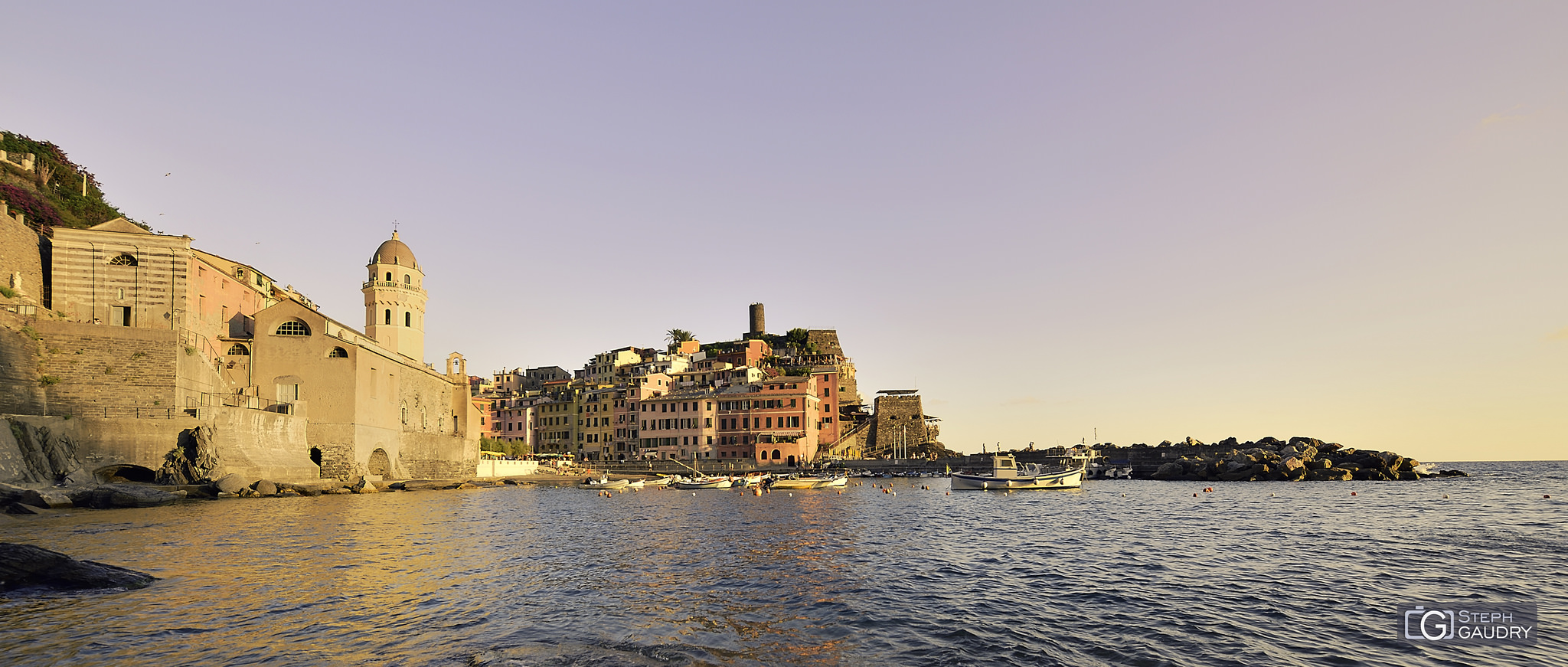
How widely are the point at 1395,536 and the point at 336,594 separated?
116ft

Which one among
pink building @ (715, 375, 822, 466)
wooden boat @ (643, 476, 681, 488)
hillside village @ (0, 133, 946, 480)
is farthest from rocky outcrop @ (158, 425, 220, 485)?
pink building @ (715, 375, 822, 466)

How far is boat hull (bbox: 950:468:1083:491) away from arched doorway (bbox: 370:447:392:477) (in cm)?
4529

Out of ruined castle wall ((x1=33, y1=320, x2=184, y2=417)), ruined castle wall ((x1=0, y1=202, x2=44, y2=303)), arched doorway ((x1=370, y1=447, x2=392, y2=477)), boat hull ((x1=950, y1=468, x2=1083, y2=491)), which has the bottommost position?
boat hull ((x1=950, y1=468, x2=1083, y2=491))

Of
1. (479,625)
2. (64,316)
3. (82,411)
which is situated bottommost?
(479,625)

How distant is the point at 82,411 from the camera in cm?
4147

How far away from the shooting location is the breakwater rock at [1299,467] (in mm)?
77938

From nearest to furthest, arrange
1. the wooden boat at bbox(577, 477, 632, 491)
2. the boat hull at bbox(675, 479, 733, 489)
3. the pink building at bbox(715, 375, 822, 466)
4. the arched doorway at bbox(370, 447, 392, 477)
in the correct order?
the arched doorway at bbox(370, 447, 392, 477)
the wooden boat at bbox(577, 477, 632, 491)
the boat hull at bbox(675, 479, 733, 489)
the pink building at bbox(715, 375, 822, 466)

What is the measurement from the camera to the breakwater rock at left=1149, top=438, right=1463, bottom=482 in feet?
256

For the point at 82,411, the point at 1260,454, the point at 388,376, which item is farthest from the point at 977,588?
the point at 1260,454

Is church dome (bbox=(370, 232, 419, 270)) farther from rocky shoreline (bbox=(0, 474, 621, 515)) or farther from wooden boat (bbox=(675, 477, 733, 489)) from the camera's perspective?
wooden boat (bbox=(675, 477, 733, 489))

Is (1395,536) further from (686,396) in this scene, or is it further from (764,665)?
(686,396)

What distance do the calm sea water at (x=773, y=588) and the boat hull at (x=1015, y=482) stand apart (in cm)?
2550

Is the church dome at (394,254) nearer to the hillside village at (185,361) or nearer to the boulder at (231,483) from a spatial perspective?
the hillside village at (185,361)

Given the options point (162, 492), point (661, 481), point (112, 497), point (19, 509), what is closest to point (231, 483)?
point (162, 492)
